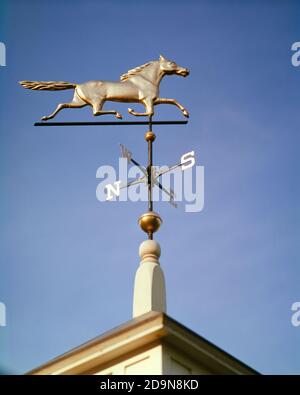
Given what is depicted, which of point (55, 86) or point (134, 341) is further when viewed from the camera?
point (55, 86)

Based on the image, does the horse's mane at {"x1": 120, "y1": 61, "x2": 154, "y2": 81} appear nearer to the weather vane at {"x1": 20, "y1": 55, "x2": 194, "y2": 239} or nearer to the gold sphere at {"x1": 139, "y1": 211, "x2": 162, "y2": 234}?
the weather vane at {"x1": 20, "y1": 55, "x2": 194, "y2": 239}

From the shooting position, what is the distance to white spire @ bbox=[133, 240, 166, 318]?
11.5 meters

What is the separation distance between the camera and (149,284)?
38.0 feet

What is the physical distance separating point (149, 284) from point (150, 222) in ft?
3.00

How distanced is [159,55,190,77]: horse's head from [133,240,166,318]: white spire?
2.52 meters

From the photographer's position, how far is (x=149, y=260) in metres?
11.9

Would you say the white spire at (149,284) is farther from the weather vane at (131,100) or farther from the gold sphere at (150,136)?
the gold sphere at (150,136)

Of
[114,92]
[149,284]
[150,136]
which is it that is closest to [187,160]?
[150,136]

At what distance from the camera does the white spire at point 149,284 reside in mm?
11500

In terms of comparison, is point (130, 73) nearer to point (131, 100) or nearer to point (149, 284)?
point (131, 100)
